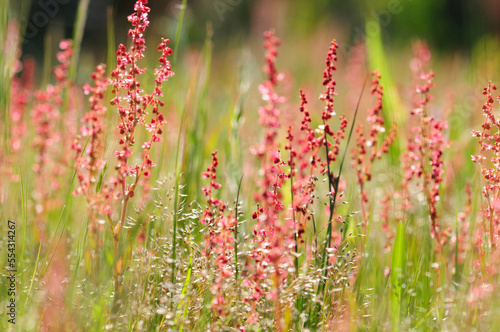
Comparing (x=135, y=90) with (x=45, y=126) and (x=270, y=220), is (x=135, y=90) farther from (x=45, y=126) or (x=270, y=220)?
(x=45, y=126)

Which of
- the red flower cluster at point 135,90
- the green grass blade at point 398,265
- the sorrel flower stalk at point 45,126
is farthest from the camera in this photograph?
the sorrel flower stalk at point 45,126

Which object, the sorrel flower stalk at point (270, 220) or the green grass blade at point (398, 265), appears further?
the green grass blade at point (398, 265)

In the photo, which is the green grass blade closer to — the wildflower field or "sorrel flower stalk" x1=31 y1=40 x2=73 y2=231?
the wildflower field

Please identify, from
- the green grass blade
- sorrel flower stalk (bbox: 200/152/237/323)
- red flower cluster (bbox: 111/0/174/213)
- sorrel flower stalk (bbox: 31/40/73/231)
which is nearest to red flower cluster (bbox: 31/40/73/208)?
sorrel flower stalk (bbox: 31/40/73/231)

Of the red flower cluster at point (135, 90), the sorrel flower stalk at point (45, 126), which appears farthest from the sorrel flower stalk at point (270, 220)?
the sorrel flower stalk at point (45, 126)

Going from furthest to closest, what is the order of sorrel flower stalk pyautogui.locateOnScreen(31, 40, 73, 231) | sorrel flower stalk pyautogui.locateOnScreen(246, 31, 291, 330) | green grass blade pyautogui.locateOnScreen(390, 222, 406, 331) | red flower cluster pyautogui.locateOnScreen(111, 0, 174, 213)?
sorrel flower stalk pyautogui.locateOnScreen(31, 40, 73, 231) < green grass blade pyautogui.locateOnScreen(390, 222, 406, 331) < red flower cluster pyautogui.locateOnScreen(111, 0, 174, 213) < sorrel flower stalk pyautogui.locateOnScreen(246, 31, 291, 330)

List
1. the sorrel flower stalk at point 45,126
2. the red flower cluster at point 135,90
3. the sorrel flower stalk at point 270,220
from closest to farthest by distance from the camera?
the sorrel flower stalk at point 270,220
the red flower cluster at point 135,90
the sorrel flower stalk at point 45,126

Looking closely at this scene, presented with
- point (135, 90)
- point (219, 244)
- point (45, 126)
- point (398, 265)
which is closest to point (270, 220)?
point (219, 244)

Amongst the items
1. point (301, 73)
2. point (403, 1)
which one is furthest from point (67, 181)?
point (403, 1)

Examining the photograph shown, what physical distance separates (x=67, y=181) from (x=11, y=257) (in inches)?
27.7

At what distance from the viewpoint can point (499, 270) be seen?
1369mm

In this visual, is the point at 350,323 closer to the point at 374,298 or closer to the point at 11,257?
the point at 374,298

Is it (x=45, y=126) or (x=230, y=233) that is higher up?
(x=45, y=126)

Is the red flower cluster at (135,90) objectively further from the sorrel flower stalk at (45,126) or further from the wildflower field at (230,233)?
the sorrel flower stalk at (45,126)
